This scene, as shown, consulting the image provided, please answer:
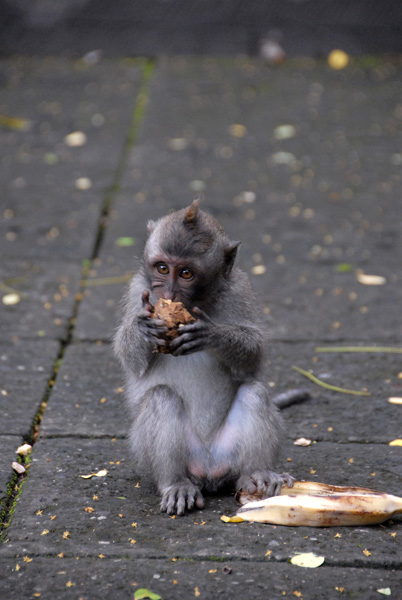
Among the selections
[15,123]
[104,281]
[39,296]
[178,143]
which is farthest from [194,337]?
[15,123]

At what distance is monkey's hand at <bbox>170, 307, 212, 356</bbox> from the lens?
388 centimetres

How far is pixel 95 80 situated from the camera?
36.0ft

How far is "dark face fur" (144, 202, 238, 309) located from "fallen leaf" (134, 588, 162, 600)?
124 cm

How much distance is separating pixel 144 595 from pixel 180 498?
2.35 feet

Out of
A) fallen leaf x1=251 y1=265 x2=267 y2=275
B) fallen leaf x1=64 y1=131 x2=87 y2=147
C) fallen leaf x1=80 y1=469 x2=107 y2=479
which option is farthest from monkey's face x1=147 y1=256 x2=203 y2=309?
fallen leaf x1=64 y1=131 x2=87 y2=147

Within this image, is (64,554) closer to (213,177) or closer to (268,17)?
(213,177)

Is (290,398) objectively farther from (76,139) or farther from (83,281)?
(76,139)

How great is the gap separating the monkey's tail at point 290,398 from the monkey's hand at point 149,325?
48.7 inches

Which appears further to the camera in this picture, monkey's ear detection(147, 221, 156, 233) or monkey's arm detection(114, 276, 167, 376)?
monkey's ear detection(147, 221, 156, 233)

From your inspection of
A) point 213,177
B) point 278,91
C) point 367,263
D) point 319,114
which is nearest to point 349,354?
point 367,263

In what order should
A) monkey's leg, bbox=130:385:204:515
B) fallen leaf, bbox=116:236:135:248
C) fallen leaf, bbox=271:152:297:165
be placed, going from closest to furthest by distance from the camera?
monkey's leg, bbox=130:385:204:515, fallen leaf, bbox=116:236:135:248, fallen leaf, bbox=271:152:297:165

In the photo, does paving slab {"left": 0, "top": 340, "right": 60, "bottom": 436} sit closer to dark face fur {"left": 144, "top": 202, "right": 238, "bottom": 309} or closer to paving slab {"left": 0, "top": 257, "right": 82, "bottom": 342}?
paving slab {"left": 0, "top": 257, "right": 82, "bottom": 342}

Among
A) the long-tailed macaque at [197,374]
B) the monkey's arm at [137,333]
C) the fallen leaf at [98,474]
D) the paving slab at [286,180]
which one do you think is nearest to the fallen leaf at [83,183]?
the paving slab at [286,180]

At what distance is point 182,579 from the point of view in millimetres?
3330
